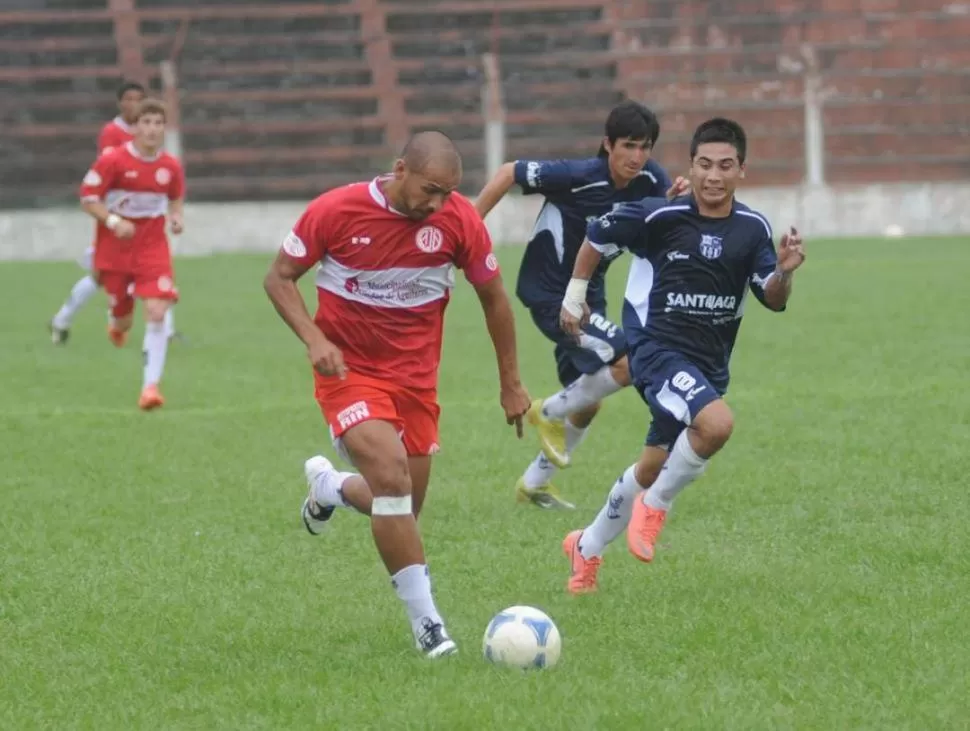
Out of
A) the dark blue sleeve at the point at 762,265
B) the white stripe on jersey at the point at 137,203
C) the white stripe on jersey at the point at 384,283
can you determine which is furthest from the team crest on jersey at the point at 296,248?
the white stripe on jersey at the point at 137,203

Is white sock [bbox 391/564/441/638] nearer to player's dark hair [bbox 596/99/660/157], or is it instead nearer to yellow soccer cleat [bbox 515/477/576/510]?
yellow soccer cleat [bbox 515/477/576/510]

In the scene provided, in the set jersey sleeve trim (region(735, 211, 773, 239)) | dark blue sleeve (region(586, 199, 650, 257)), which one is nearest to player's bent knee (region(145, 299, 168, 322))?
dark blue sleeve (region(586, 199, 650, 257))

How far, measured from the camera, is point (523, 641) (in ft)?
17.4

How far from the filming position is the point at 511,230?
85.3 ft

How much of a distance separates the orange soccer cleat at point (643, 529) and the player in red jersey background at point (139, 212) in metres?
6.39

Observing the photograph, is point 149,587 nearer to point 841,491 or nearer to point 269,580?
point 269,580

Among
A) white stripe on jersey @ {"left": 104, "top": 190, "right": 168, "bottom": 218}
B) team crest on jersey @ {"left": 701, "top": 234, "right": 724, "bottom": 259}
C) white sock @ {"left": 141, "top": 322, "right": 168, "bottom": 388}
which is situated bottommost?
white sock @ {"left": 141, "top": 322, "right": 168, "bottom": 388}

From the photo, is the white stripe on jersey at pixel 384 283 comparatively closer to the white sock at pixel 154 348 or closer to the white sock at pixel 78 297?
the white sock at pixel 154 348

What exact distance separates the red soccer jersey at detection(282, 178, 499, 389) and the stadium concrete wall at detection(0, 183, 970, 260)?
19.6 m

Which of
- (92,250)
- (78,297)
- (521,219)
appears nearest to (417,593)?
(92,250)

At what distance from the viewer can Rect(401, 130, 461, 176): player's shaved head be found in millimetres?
5543

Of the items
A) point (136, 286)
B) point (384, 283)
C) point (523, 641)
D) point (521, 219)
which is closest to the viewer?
point (523, 641)

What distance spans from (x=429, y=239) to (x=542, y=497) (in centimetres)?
278

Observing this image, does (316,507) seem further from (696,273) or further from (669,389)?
(696,273)
